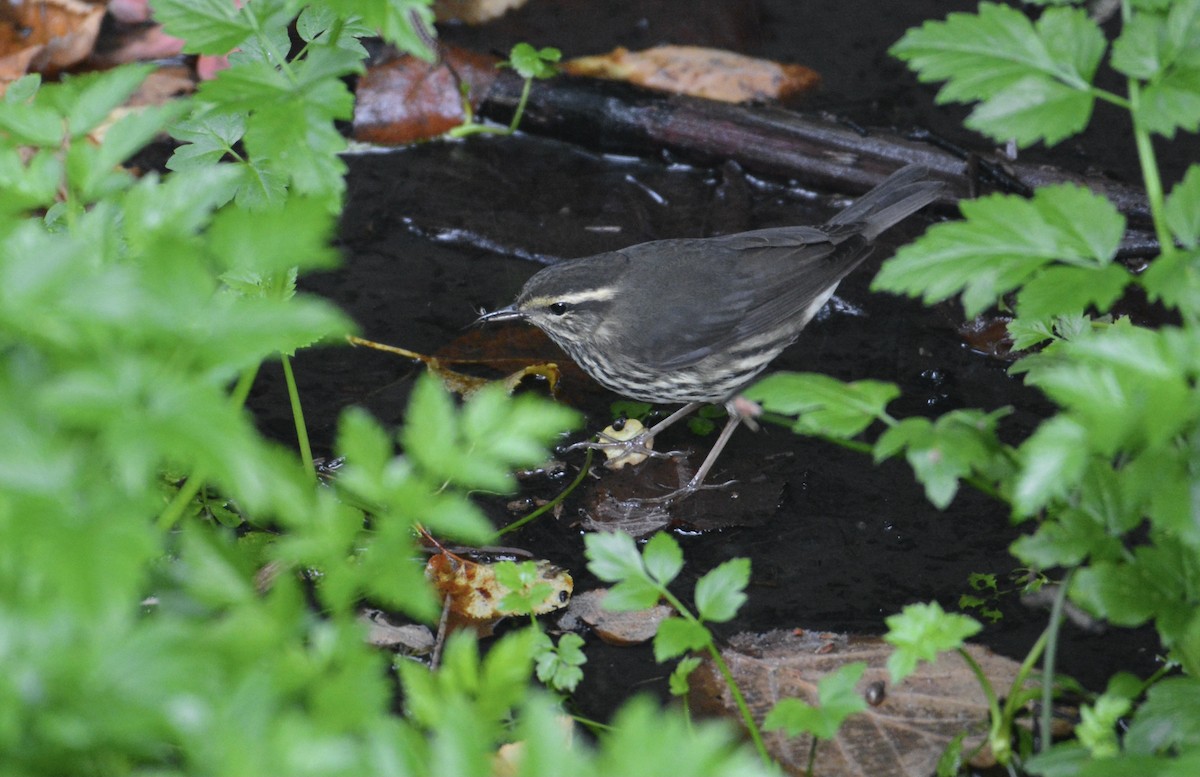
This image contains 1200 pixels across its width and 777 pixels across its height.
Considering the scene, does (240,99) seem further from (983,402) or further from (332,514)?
(983,402)

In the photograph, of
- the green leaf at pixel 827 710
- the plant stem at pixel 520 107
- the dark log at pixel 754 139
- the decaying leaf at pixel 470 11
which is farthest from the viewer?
the decaying leaf at pixel 470 11

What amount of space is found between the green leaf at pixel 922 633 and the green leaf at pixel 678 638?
382 mm

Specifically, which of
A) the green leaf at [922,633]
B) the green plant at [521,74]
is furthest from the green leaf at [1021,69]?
the green plant at [521,74]

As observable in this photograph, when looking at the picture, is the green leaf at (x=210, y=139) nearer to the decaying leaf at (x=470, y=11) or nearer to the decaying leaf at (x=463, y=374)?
the decaying leaf at (x=463, y=374)

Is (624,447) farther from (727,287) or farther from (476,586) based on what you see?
(476,586)

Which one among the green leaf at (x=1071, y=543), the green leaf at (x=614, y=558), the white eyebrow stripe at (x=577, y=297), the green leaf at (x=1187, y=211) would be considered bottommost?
the white eyebrow stripe at (x=577, y=297)

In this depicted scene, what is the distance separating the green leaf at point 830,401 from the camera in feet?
7.41

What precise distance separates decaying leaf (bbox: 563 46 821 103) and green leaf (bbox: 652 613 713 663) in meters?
3.83

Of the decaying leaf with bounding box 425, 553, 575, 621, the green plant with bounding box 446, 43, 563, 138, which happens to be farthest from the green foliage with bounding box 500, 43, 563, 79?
the decaying leaf with bounding box 425, 553, 575, 621

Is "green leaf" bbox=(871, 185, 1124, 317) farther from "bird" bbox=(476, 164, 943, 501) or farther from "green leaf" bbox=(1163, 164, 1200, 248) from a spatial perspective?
"bird" bbox=(476, 164, 943, 501)

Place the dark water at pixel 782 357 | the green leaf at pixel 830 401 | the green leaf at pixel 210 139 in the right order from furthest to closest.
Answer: the dark water at pixel 782 357, the green leaf at pixel 210 139, the green leaf at pixel 830 401

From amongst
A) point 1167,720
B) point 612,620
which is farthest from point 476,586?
point 1167,720

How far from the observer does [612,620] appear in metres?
3.49

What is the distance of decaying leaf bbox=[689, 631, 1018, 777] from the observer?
294cm
